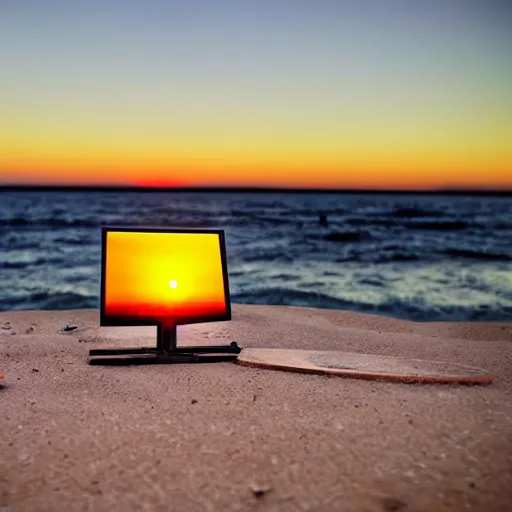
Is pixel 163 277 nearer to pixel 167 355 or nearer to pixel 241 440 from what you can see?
pixel 167 355

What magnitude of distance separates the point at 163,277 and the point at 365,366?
1.51m

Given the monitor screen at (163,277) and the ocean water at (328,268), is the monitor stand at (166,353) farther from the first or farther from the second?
the ocean water at (328,268)

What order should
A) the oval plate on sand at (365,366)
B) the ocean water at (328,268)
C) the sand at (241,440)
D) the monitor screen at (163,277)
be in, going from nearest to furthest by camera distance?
the sand at (241,440) → the oval plate on sand at (365,366) → the monitor screen at (163,277) → the ocean water at (328,268)

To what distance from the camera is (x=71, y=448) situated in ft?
9.77

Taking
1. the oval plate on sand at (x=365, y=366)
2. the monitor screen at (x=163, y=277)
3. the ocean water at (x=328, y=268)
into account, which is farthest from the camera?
the ocean water at (x=328, y=268)

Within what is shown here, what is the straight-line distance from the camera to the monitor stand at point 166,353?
177 inches

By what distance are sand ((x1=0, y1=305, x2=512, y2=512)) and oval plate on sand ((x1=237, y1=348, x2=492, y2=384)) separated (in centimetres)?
9

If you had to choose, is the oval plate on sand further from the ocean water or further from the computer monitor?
the ocean water

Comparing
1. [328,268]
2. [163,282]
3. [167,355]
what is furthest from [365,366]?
[328,268]

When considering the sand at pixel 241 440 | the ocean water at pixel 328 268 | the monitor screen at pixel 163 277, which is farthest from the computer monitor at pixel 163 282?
the ocean water at pixel 328 268

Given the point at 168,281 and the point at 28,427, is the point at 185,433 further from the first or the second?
the point at 168,281

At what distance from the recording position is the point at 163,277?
4.56 metres

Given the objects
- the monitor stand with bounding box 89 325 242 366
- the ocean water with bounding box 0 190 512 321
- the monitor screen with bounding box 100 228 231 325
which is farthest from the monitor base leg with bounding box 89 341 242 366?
the ocean water with bounding box 0 190 512 321

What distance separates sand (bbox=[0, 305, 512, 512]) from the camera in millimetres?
2551
